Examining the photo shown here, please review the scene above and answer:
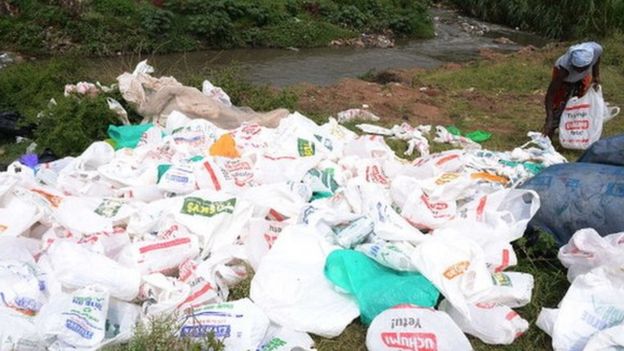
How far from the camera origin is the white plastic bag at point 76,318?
1.95 metres

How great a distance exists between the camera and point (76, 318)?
200 cm

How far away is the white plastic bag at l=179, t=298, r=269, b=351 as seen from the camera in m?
2.03

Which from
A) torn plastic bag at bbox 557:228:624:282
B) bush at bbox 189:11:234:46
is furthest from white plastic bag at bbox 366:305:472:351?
bush at bbox 189:11:234:46

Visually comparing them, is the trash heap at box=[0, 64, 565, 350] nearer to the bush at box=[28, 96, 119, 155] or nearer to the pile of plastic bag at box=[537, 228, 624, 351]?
the pile of plastic bag at box=[537, 228, 624, 351]

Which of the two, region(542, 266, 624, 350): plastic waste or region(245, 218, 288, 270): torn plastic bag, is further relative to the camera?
region(245, 218, 288, 270): torn plastic bag

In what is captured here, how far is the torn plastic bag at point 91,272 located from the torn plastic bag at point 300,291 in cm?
47

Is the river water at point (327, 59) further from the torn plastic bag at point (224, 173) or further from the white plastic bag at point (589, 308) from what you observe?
the white plastic bag at point (589, 308)

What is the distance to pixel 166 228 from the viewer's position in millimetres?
2668

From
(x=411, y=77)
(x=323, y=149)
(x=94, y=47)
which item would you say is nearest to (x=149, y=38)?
(x=94, y=47)

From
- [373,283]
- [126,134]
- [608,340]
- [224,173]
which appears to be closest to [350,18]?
[126,134]

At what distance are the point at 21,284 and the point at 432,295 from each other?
5.02 feet

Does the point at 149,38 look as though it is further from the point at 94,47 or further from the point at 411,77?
the point at 411,77

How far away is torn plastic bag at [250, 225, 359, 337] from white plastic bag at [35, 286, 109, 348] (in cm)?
56

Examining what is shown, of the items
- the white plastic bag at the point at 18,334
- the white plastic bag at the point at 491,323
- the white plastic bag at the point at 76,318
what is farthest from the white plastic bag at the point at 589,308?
the white plastic bag at the point at 18,334
